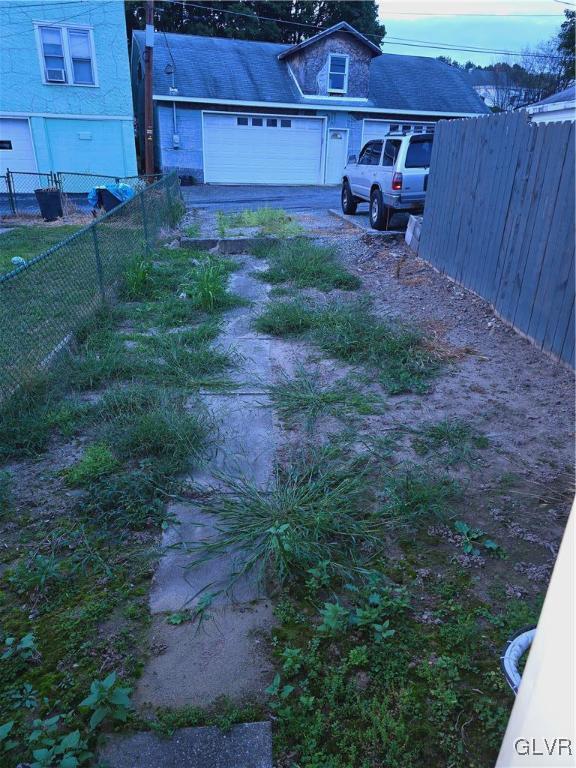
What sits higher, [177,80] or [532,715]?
[177,80]

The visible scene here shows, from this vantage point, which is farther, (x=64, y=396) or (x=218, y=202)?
(x=218, y=202)

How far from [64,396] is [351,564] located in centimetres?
285

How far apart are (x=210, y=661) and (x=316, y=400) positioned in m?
2.36

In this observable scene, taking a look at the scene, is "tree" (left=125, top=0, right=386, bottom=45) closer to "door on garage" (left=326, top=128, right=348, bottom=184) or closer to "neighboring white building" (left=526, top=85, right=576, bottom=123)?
"door on garage" (left=326, top=128, right=348, bottom=184)

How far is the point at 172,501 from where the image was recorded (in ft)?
10.1

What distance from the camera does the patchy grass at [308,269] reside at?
24.5 feet

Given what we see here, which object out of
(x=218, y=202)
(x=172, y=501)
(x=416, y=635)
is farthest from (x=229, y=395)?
(x=218, y=202)

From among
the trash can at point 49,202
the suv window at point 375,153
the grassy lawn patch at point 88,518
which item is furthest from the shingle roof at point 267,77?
the grassy lawn patch at point 88,518

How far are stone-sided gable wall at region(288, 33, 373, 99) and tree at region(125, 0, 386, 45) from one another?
1212cm

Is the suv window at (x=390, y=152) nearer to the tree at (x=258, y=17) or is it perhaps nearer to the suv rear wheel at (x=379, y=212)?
the suv rear wheel at (x=379, y=212)

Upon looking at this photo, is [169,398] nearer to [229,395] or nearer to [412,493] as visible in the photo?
[229,395]

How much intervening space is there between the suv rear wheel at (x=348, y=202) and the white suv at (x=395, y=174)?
133 cm

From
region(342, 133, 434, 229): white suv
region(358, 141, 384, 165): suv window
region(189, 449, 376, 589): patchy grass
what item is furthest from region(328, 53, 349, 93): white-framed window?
region(189, 449, 376, 589): patchy grass

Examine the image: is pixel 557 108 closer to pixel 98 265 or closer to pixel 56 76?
pixel 98 265
